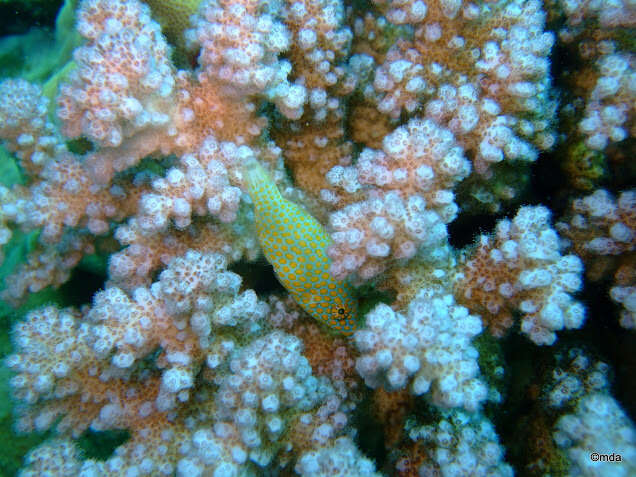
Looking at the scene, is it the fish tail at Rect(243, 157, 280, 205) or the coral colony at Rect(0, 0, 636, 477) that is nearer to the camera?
the coral colony at Rect(0, 0, 636, 477)

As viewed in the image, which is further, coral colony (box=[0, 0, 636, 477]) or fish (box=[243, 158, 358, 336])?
fish (box=[243, 158, 358, 336])

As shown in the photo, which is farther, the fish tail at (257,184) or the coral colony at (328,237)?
the fish tail at (257,184)

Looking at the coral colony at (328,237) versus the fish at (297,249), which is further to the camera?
the fish at (297,249)

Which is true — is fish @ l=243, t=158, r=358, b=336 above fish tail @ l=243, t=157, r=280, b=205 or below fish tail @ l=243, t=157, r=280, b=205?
below

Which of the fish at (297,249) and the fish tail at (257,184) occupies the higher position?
the fish tail at (257,184)

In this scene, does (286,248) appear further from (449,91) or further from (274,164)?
(449,91)

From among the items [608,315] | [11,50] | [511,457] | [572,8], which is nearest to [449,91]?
[572,8]

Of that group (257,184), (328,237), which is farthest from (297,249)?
(257,184)

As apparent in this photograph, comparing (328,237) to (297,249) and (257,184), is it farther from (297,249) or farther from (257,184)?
(257,184)
